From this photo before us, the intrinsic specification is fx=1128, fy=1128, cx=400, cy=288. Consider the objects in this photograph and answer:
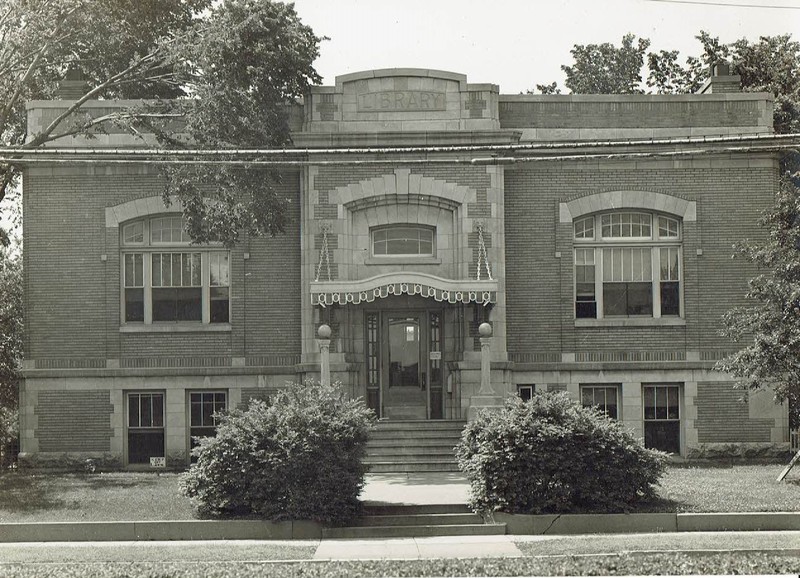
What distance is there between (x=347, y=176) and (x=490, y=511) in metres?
9.57

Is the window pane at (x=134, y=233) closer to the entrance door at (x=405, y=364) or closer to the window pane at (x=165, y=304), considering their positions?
the window pane at (x=165, y=304)

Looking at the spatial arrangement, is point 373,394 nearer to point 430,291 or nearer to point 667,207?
point 430,291

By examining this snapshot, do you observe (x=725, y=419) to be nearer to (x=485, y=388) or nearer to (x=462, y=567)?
(x=485, y=388)

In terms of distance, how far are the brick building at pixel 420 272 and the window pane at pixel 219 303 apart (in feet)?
0.21

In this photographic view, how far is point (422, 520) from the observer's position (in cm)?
1683

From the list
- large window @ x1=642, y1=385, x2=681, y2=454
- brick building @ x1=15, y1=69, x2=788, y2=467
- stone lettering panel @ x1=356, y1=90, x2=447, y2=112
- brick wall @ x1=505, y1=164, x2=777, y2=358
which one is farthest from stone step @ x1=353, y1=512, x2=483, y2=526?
stone lettering panel @ x1=356, y1=90, x2=447, y2=112

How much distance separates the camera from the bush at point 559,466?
16719mm

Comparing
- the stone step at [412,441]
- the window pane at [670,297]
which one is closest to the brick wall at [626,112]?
the window pane at [670,297]

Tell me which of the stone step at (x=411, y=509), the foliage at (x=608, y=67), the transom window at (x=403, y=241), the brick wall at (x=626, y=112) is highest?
the foliage at (x=608, y=67)

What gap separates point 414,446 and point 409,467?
75cm

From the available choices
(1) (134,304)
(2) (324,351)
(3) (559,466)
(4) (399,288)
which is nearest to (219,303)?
(1) (134,304)

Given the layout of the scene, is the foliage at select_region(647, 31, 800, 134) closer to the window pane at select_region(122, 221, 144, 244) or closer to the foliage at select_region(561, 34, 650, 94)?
the foliage at select_region(561, 34, 650, 94)

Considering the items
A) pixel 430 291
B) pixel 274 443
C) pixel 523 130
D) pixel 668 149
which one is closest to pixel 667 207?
pixel 668 149

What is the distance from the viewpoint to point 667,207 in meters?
24.8
